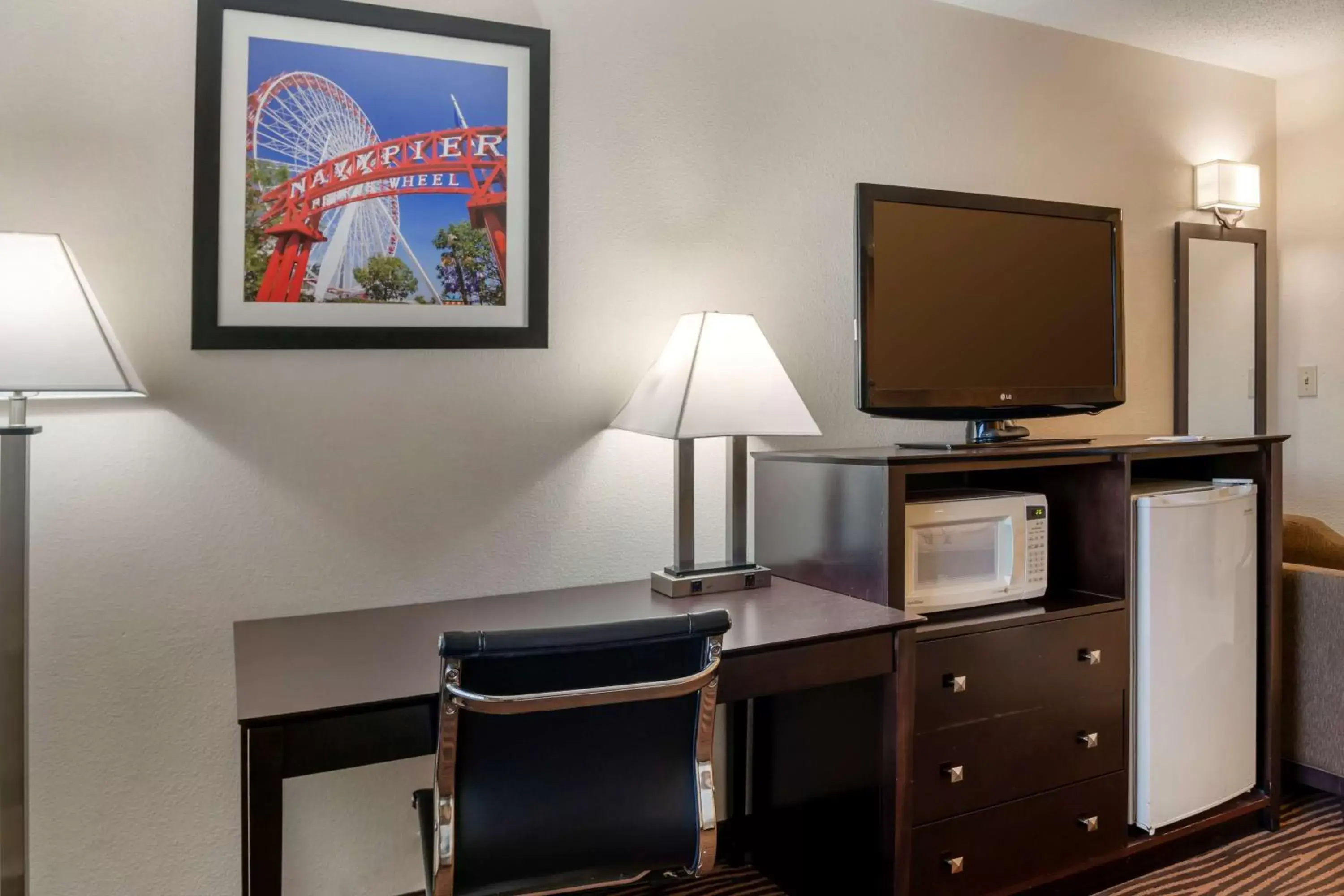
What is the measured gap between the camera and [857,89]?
2500mm

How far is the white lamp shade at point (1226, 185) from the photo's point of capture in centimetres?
305

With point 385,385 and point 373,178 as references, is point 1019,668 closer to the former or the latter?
point 385,385

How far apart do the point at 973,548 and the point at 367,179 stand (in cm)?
154

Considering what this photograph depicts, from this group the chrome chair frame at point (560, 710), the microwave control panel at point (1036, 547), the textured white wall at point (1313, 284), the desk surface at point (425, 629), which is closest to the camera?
the chrome chair frame at point (560, 710)

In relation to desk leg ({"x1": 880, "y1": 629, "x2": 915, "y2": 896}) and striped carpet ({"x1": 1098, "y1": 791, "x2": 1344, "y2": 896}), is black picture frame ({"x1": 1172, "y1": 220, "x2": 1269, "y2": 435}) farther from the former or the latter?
desk leg ({"x1": 880, "y1": 629, "x2": 915, "y2": 896})

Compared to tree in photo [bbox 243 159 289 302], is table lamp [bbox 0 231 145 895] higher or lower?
lower

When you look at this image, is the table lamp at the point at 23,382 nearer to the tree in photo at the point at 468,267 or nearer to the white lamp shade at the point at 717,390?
the tree in photo at the point at 468,267

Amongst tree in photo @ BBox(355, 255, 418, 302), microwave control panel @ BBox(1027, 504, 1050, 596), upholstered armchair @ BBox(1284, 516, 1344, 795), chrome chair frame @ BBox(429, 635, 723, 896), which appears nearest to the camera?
chrome chair frame @ BBox(429, 635, 723, 896)

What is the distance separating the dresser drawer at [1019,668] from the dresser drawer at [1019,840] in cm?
21

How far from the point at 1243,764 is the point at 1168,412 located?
1.18 metres

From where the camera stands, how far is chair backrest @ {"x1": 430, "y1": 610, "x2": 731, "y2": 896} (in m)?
1.22

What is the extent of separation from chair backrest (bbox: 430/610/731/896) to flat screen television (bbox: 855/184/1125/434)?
3.44ft

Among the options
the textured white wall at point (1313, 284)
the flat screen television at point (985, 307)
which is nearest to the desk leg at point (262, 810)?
the flat screen television at point (985, 307)

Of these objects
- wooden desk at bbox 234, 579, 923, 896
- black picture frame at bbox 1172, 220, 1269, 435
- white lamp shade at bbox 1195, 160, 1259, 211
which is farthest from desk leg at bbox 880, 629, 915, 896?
white lamp shade at bbox 1195, 160, 1259, 211
